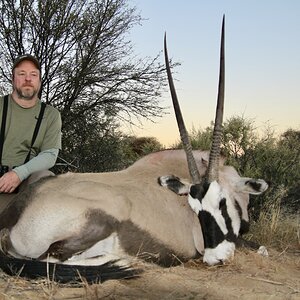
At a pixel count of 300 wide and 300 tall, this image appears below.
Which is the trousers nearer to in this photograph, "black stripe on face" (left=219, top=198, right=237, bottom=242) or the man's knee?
the man's knee

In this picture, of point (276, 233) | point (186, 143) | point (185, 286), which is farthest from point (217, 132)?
point (276, 233)

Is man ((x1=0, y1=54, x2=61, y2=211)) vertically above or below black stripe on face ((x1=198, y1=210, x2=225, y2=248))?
above

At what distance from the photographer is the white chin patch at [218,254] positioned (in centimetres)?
379

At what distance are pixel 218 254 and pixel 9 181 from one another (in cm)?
154

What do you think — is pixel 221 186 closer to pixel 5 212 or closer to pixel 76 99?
pixel 5 212

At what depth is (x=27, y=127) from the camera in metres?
4.35

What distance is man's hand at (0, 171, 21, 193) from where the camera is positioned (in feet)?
13.0

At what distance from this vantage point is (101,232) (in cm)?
342

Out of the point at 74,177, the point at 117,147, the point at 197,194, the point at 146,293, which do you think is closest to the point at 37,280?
the point at 146,293

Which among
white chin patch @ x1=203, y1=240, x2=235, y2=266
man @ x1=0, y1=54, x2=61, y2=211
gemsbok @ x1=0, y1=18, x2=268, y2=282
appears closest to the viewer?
gemsbok @ x1=0, y1=18, x2=268, y2=282

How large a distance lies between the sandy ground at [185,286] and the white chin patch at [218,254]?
0.15 ft

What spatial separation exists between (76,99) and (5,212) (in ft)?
29.9

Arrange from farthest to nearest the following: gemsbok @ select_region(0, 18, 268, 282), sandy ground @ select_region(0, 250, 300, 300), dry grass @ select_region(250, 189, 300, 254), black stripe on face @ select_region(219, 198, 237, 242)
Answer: dry grass @ select_region(250, 189, 300, 254) → black stripe on face @ select_region(219, 198, 237, 242) → gemsbok @ select_region(0, 18, 268, 282) → sandy ground @ select_region(0, 250, 300, 300)

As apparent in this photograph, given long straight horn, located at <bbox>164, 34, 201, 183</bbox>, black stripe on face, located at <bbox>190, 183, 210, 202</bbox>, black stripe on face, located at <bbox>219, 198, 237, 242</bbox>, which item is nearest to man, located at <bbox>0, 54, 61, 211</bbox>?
long straight horn, located at <bbox>164, 34, 201, 183</bbox>
